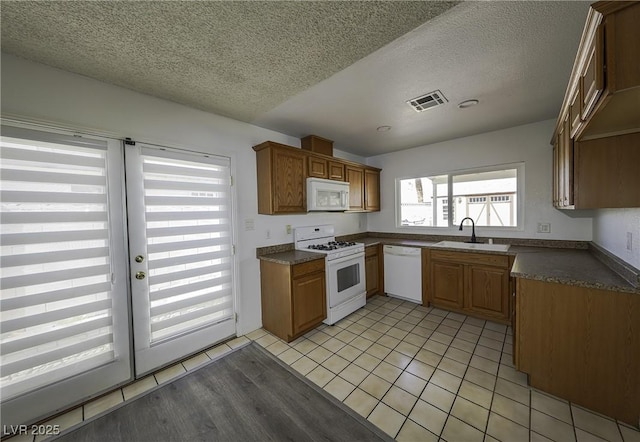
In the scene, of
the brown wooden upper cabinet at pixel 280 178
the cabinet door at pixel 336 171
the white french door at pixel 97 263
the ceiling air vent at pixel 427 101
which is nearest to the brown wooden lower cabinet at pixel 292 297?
the white french door at pixel 97 263

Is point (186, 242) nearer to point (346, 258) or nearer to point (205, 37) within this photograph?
point (205, 37)

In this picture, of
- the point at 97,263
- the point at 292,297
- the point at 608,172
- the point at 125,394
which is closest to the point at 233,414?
the point at 125,394

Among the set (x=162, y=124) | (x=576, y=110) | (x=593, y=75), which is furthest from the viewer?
(x=162, y=124)

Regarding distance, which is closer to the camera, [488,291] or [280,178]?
[280,178]

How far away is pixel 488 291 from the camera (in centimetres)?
291

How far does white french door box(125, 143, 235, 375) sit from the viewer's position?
6.75 feet

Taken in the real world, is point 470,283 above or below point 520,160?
below

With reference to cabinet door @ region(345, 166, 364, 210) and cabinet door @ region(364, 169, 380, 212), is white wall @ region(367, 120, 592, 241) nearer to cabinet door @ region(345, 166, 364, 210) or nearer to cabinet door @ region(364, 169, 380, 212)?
cabinet door @ region(364, 169, 380, 212)

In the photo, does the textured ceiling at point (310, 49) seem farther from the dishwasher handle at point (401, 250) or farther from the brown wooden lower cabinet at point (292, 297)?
the dishwasher handle at point (401, 250)

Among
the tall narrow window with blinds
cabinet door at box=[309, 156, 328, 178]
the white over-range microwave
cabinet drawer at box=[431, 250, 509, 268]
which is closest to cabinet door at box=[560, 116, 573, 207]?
cabinet drawer at box=[431, 250, 509, 268]

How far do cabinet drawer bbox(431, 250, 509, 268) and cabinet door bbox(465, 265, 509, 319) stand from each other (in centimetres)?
7

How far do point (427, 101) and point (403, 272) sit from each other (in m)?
2.34

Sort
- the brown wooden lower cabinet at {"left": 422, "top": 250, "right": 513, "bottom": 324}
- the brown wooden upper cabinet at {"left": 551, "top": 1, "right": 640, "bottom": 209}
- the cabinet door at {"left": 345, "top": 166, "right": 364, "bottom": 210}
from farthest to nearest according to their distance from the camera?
the cabinet door at {"left": 345, "top": 166, "right": 364, "bottom": 210} < the brown wooden lower cabinet at {"left": 422, "top": 250, "right": 513, "bottom": 324} < the brown wooden upper cabinet at {"left": 551, "top": 1, "right": 640, "bottom": 209}

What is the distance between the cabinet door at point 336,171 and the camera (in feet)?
11.3
